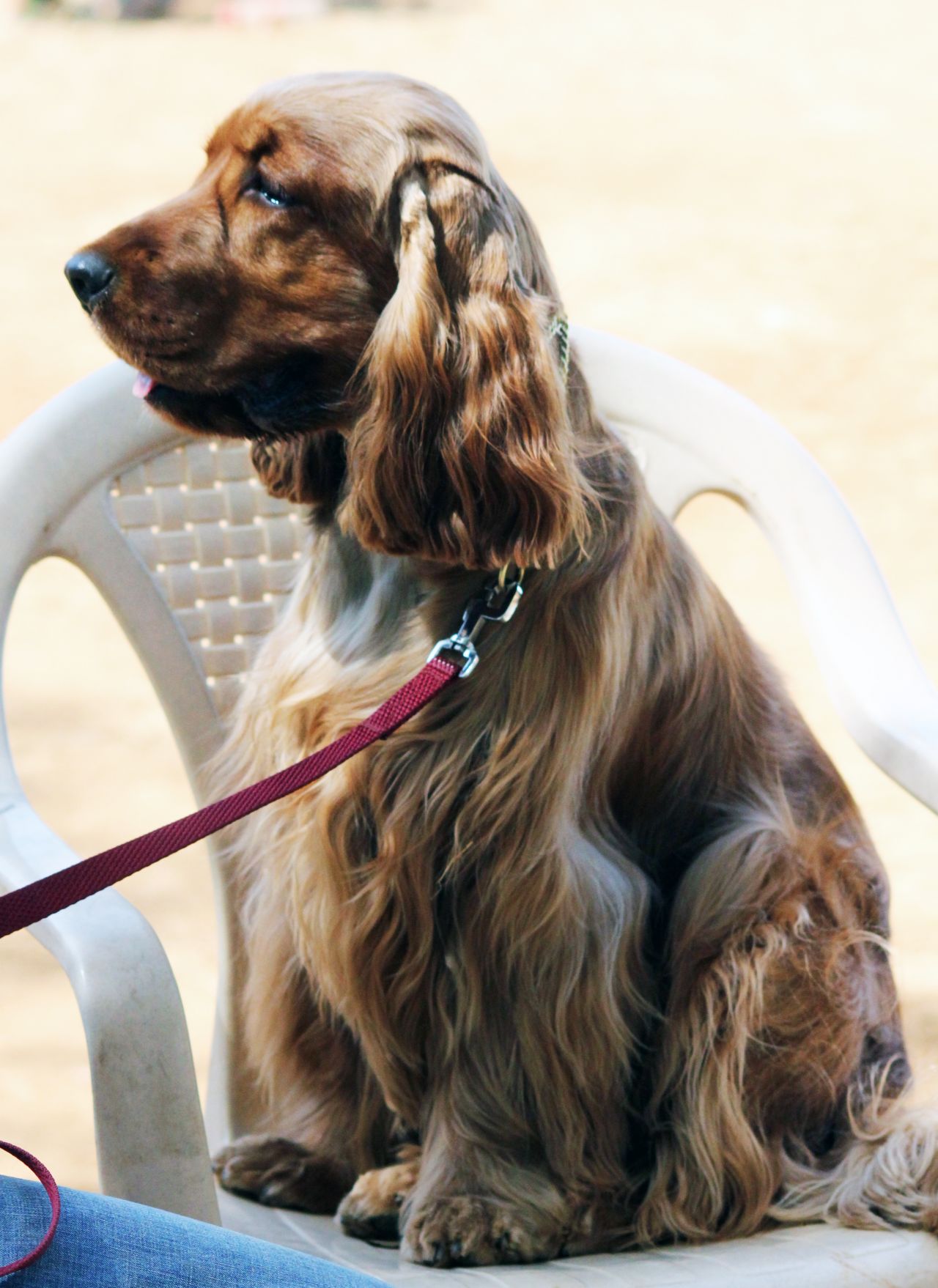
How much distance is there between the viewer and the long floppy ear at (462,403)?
1733 mm

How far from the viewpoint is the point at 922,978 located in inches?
157

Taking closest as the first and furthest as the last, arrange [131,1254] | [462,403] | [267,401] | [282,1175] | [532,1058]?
1. [131,1254]
2. [462,403]
3. [267,401]
4. [532,1058]
5. [282,1175]

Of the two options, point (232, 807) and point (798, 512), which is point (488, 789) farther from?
point (798, 512)

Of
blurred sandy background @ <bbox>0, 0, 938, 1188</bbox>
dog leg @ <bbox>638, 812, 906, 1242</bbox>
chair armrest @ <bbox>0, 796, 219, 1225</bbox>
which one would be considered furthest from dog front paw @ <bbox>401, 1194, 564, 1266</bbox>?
blurred sandy background @ <bbox>0, 0, 938, 1188</bbox>

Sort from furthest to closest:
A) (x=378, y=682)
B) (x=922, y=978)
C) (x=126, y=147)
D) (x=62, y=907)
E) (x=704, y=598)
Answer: (x=126, y=147) → (x=922, y=978) → (x=704, y=598) → (x=378, y=682) → (x=62, y=907)

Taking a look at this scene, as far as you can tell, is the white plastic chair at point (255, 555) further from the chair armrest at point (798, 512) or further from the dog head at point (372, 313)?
the dog head at point (372, 313)

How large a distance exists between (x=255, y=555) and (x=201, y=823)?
0.96 meters

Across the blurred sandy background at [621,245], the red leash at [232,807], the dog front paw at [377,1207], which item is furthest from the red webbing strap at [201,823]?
the blurred sandy background at [621,245]

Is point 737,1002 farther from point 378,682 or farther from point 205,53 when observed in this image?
point 205,53

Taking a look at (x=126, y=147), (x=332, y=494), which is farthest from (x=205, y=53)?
(x=332, y=494)

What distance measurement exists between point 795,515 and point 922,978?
6.22 feet

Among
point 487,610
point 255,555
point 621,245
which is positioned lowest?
point 487,610

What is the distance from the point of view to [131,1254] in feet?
4.26

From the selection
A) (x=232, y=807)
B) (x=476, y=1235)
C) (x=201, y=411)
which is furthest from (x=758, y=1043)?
(x=201, y=411)
